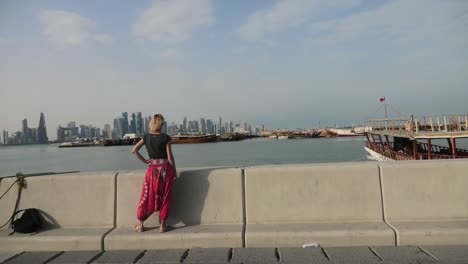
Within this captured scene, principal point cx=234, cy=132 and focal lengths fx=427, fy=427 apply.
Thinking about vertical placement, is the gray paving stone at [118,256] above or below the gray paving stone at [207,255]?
above

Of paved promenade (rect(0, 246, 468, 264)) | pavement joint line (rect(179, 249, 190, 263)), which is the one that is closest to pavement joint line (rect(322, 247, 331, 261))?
paved promenade (rect(0, 246, 468, 264))

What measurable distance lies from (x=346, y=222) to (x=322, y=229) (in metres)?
0.47

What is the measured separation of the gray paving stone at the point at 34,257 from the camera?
5.12 meters

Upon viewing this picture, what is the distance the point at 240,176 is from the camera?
20.0ft

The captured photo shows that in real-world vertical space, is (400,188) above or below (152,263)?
above

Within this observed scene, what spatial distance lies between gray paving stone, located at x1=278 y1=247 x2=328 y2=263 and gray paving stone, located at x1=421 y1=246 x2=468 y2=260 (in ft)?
4.13

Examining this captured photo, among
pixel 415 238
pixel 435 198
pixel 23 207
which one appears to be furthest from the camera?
pixel 23 207

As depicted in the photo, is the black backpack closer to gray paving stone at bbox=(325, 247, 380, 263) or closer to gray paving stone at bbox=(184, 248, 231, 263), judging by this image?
gray paving stone at bbox=(184, 248, 231, 263)

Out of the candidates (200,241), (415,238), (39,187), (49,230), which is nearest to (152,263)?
(200,241)

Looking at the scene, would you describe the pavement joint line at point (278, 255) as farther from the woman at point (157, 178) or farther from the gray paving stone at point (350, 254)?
the woman at point (157, 178)

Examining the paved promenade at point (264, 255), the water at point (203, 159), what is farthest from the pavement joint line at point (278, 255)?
the water at point (203, 159)

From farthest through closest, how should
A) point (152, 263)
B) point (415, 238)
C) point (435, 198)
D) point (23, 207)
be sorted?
point (23, 207)
point (435, 198)
point (415, 238)
point (152, 263)

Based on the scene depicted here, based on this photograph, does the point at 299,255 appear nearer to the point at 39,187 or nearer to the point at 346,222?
the point at 346,222

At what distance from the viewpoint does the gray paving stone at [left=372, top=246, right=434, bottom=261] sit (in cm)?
476
